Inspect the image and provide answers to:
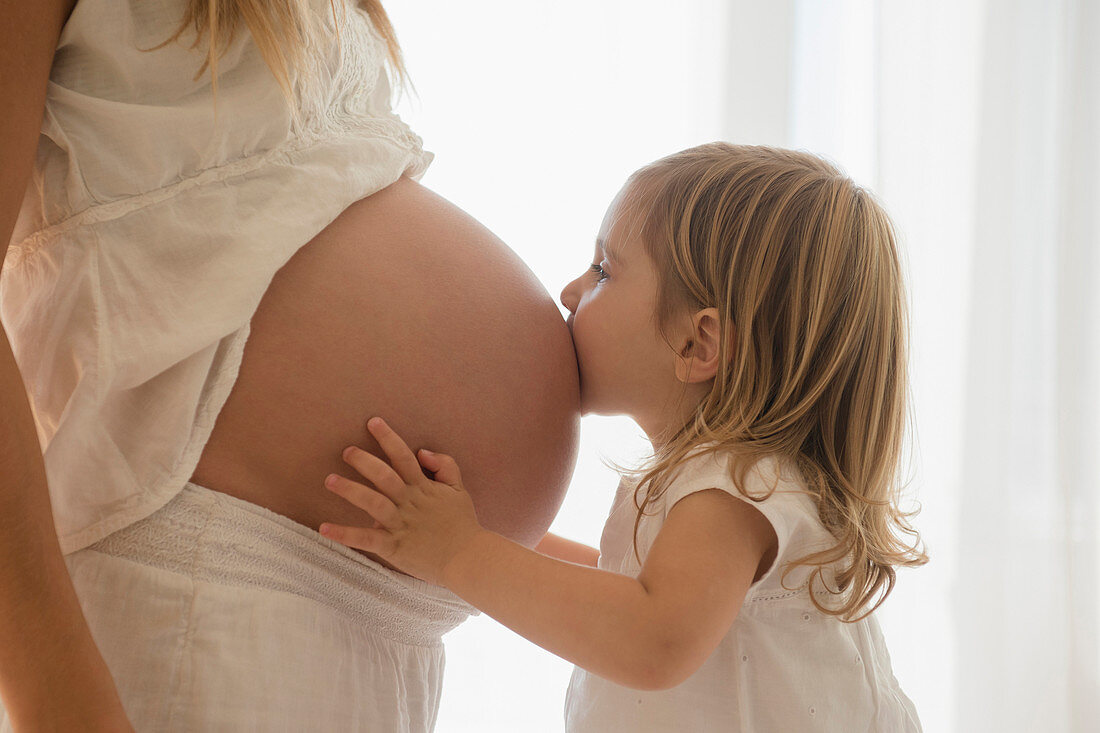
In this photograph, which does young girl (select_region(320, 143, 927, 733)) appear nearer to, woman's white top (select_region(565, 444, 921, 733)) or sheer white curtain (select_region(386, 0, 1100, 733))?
woman's white top (select_region(565, 444, 921, 733))

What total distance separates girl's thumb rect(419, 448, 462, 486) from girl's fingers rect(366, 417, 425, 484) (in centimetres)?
1

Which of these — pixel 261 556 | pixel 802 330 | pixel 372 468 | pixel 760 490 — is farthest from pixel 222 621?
pixel 802 330

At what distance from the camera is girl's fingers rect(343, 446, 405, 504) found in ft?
2.22

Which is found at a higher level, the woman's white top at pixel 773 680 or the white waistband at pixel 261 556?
the white waistband at pixel 261 556

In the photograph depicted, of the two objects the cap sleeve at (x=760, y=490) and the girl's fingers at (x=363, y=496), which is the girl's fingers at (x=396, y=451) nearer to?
the girl's fingers at (x=363, y=496)

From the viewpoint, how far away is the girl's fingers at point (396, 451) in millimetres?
687

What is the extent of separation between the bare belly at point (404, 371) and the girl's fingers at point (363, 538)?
2cm

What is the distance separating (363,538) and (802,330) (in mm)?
455

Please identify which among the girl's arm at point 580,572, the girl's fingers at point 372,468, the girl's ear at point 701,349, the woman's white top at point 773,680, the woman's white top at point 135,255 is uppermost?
the woman's white top at point 135,255

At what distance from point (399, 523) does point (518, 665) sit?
1.02 metres

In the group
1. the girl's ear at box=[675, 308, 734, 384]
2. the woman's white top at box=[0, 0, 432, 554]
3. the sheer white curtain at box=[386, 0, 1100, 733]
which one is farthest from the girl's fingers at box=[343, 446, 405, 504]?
the sheer white curtain at box=[386, 0, 1100, 733]

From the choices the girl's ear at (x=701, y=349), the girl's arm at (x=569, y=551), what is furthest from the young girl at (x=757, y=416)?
the girl's arm at (x=569, y=551)

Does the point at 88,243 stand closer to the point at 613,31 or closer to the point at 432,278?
the point at 432,278

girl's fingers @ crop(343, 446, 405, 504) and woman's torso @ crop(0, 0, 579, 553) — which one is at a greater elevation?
woman's torso @ crop(0, 0, 579, 553)
